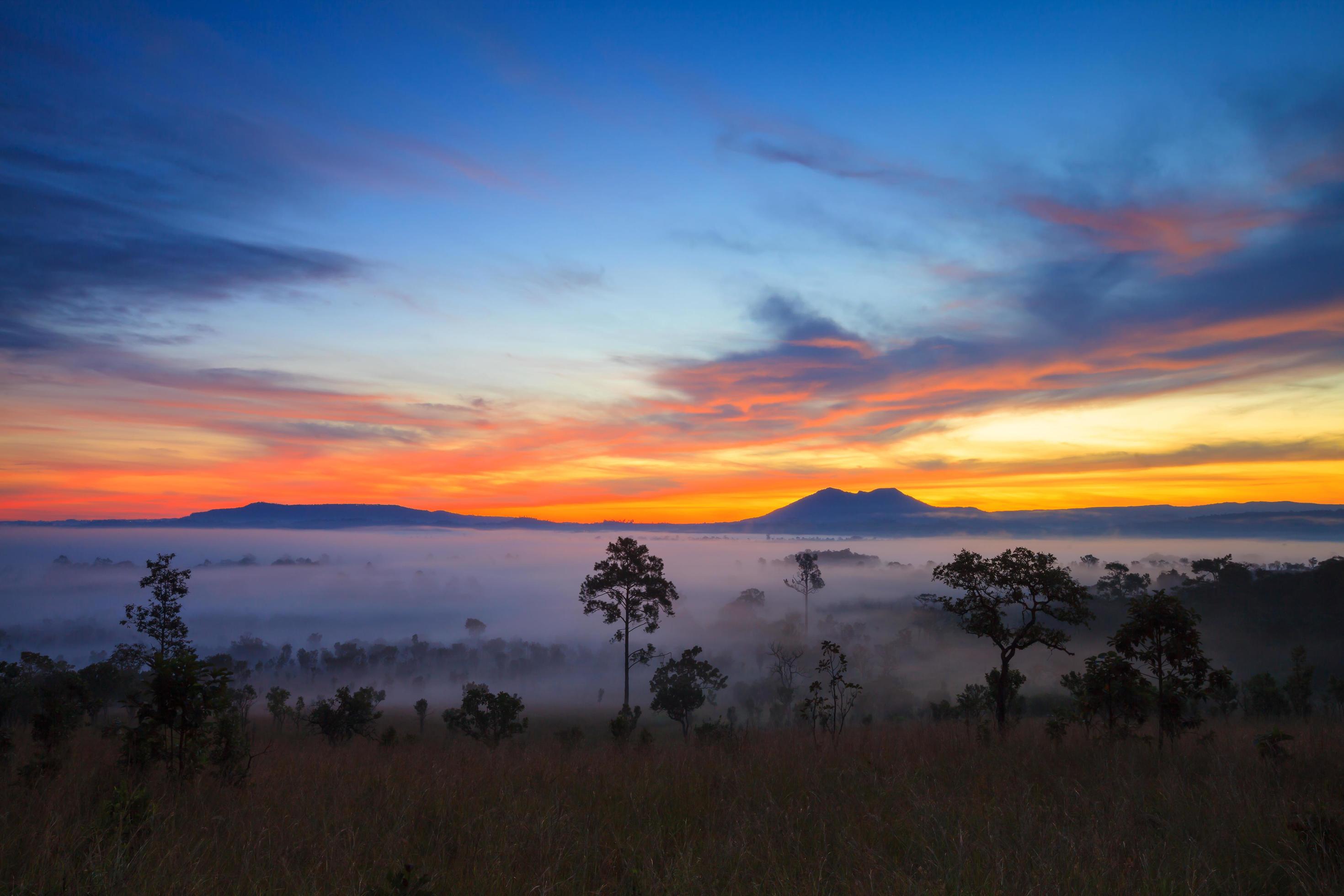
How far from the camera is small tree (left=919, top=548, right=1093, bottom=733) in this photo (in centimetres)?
1692

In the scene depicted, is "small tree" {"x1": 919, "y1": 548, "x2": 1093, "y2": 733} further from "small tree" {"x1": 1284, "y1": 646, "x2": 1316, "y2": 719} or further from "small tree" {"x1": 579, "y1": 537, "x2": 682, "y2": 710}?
"small tree" {"x1": 1284, "y1": 646, "x2": 1316, "y2": 719}

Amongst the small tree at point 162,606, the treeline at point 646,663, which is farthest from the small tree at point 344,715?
the small tree at point 162,606

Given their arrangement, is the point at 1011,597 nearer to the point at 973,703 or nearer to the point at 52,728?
the point at 52,728

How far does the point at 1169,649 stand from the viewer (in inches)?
481

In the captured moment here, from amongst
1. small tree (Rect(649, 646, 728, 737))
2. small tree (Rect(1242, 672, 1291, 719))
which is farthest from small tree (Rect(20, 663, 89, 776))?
small tree (Rect(1242, 672, 1291, 719))

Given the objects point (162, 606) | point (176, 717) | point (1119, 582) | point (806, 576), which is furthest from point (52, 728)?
point (1119, 582)

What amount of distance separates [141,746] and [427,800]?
4.17m

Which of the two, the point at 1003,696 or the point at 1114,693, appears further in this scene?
the point at 1003,696

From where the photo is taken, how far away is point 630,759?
10.5 m

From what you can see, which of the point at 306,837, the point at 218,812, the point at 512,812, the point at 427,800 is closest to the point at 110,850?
the point at 306,837

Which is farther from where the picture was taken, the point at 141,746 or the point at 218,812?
the point at 141,746

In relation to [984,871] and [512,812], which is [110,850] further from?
[984,871]

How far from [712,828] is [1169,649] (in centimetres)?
1096

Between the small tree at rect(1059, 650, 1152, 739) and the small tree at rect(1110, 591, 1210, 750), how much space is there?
0.94 feet
